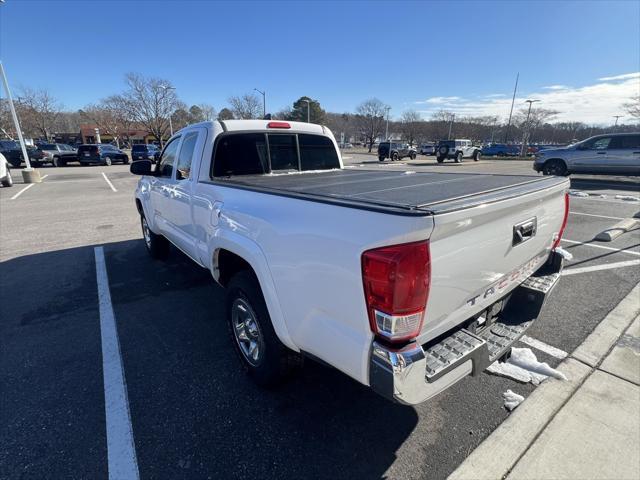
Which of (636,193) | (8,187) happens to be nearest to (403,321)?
(636,193)

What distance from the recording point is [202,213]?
315 centimetres

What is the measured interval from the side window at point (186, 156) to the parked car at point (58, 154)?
29.2m

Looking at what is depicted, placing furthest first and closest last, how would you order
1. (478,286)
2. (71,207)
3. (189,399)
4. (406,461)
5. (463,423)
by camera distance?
(71,207) → (189,399) → (463,423) → (406,461) → (478,286)

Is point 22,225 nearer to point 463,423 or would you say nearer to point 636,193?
point 463,423

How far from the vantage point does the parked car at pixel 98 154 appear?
2612cm

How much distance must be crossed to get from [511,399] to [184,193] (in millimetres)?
3489

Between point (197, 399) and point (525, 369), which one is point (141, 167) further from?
point (525, 369)

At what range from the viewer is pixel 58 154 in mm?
25938

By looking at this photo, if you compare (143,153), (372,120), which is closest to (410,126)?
(372,120)

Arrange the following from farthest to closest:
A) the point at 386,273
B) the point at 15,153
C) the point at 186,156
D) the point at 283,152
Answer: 1. the point at 15,153
2. the point at 283,152
3. the point at 186,156
4. the point at 386,273

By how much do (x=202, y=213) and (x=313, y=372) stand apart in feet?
5.76

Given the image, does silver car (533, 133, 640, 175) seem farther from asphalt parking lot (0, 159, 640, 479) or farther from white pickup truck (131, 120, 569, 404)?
white pickup truck (131, 120, 569, 404)

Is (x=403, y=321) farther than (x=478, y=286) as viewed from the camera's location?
No

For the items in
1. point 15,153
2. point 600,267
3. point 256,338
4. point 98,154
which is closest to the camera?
point 256,338
